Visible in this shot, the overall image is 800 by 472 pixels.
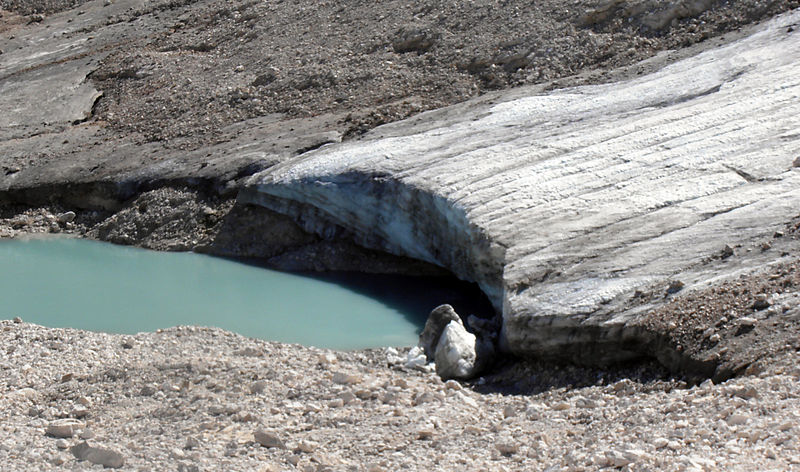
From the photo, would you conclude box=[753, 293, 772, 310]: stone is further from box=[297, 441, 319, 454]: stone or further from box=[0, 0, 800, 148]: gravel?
box=[0, 0, 800, 148]: gravel

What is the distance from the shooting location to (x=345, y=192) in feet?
38.0

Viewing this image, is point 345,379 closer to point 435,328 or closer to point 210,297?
point 435,328

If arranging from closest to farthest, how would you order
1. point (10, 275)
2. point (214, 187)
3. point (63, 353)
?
1. point (63, 353)
2. point (10, 275)
3. point (214, 187)

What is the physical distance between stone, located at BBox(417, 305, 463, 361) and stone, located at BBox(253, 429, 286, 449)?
9.21ft

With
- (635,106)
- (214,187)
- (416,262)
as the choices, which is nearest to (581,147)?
(635,106)

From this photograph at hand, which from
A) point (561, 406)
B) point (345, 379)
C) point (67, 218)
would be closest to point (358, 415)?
point (345, 379)

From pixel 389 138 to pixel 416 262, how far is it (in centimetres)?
156

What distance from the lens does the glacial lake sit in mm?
10008

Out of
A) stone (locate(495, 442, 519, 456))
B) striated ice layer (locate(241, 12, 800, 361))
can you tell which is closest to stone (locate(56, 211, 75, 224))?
striated ice layer (locate(241, 12, 800, 361))

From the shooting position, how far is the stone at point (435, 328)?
8781mm

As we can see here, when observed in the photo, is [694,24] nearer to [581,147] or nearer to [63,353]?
[581,147]

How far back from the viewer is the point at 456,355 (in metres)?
8.27

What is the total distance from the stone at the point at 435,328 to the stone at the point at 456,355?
0.23 m

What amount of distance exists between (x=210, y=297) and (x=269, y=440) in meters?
5.20
